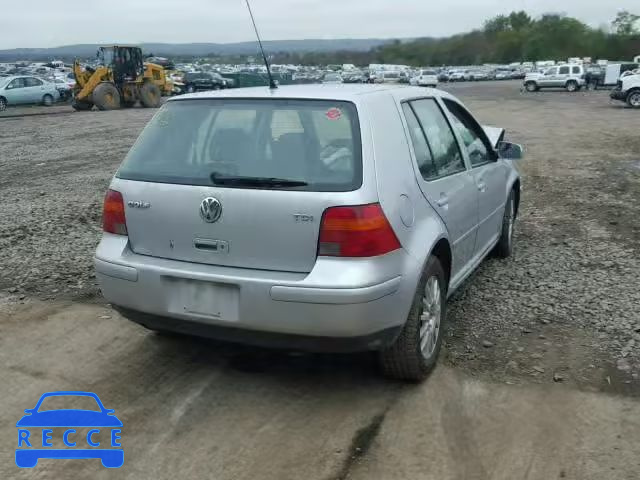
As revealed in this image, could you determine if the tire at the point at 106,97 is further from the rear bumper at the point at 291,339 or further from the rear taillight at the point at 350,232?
the rear taillight at the point at 350,232

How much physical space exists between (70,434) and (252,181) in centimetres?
156

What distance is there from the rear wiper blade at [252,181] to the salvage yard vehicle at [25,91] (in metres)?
29.0

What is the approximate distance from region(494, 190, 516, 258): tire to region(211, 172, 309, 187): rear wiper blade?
307 centimetres

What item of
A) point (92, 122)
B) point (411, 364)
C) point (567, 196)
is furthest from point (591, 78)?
point (411, 364)

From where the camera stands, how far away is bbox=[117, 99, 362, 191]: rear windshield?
3.42 m

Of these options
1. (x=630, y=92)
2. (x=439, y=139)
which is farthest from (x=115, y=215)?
(x=630, y=92)

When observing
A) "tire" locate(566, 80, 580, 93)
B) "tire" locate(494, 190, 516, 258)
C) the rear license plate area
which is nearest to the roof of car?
the rear license plate area

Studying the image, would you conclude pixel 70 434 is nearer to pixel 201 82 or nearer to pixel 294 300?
pixel 294 300

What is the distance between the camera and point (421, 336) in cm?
382

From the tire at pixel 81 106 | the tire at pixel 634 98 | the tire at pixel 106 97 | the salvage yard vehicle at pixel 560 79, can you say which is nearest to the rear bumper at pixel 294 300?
the tire at pixel 106 97

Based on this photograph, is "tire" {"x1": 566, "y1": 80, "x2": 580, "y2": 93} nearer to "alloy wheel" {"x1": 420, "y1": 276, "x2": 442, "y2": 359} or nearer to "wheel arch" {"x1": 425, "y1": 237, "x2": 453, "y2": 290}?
"wheel arch" {"x1": 425, "y1": 237, "x2": 453, "y2": 290}

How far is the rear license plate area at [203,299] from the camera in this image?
3.37 metres

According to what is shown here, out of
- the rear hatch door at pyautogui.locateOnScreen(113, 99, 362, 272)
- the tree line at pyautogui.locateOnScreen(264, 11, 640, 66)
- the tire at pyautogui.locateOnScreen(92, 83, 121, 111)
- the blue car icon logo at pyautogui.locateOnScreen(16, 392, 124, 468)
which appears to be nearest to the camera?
the blue car icon logo at pyautogui.locateOnScreen(16, 392, 124, 468)

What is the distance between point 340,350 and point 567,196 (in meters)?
6.91
